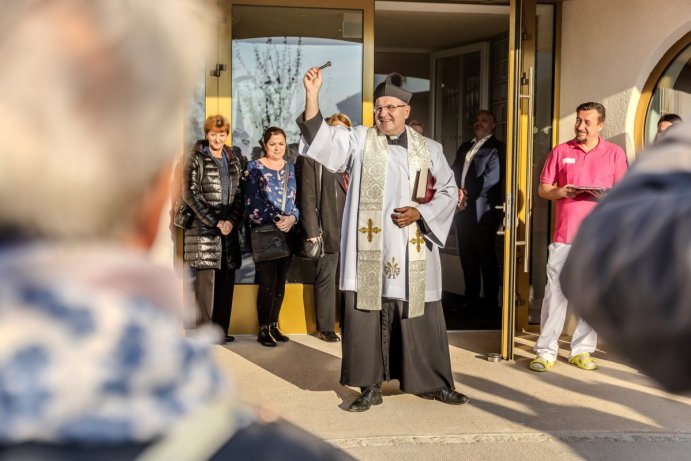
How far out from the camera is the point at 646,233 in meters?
0.93

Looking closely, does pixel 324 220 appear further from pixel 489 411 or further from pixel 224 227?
pixel 489 411

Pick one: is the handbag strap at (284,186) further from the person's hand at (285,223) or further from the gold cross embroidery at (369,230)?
the gold cross embroidery at (369,230)

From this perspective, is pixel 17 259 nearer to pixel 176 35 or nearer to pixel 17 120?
pixel 17 120

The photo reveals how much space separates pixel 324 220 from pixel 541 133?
2.18 meters

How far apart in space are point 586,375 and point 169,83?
6.28m

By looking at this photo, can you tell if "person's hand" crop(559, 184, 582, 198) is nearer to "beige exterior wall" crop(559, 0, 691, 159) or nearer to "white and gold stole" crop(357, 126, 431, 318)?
"beige exterior wall" crop(559, 0, 691, 159)

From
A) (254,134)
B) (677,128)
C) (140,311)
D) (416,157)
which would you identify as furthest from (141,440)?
(254,134)

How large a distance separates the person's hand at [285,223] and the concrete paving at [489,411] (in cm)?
100

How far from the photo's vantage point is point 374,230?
18.3 feet

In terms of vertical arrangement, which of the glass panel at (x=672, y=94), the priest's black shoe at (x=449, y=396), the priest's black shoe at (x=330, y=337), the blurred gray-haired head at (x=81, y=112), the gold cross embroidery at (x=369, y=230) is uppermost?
the glass panel at (x=672, y=94)

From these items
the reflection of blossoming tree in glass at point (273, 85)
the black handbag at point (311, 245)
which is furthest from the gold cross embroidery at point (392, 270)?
the reflection of blossoming tree in glass at point (273, 85)

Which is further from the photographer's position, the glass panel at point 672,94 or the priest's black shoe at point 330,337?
the priest's black shoe at point 330,337

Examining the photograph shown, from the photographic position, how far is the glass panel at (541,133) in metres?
8.15

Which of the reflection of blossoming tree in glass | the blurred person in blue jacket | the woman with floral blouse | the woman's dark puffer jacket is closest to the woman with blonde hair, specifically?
the woman's dark puffer jacket
